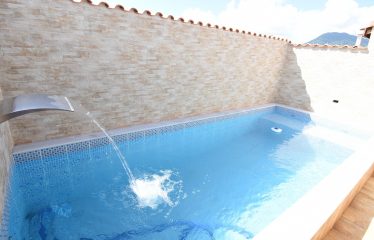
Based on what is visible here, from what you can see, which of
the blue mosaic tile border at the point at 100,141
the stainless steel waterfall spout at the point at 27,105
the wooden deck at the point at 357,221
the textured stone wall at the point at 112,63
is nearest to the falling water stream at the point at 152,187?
the blue mosaic tile border at the point at 100,141

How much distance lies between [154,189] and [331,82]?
30.4 feet

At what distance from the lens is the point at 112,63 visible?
6.21 metres

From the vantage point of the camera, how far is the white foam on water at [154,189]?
4746mm

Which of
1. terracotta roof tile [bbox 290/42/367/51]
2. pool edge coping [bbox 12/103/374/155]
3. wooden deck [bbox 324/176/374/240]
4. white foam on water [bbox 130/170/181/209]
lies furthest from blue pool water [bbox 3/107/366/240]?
terracotta roof tile [bbox 290/42/367/51]

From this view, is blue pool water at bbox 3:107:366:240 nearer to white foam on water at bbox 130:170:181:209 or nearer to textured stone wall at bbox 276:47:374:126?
white foam on water at bbox 130:170:181:209

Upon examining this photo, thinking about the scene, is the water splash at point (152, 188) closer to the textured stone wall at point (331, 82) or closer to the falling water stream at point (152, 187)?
the falling water stream at point (152, 187)

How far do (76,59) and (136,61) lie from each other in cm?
157

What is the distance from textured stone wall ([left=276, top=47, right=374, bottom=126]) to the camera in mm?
9727

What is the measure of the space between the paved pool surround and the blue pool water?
74cm

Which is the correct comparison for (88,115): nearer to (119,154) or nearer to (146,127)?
(119,154)

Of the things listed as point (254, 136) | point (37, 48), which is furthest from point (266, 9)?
point (37, 48)

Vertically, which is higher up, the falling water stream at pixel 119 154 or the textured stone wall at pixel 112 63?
the textured stone wall at pixel 112 63

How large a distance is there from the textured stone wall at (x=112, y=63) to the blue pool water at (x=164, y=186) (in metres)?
0.78

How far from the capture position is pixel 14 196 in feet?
13.5
